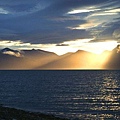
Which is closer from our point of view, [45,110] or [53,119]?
[53,119]

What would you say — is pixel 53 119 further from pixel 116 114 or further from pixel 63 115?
pixel 116 114

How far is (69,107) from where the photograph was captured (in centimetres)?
6175

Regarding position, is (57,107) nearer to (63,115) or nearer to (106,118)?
(63,115)

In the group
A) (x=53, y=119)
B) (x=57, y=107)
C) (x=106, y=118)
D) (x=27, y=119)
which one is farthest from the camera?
(x=57, y=107)

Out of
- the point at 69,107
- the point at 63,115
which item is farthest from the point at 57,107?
the point at 63,115

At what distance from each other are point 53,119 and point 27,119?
7.55m

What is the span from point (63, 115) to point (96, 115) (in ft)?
21.3

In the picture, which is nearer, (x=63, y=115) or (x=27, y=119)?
(x=27, y=119)

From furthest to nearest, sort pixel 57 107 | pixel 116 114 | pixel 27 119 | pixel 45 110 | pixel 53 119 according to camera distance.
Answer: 1. pixel 57 107
2. pixel 45 110
3. pixel 116 114
4. pixel 53 119
5. pixel 27 119

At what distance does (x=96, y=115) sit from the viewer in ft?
173

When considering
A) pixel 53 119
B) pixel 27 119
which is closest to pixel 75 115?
pixel 53 119

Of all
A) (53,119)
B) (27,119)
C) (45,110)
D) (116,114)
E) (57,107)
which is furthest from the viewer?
(57,107)

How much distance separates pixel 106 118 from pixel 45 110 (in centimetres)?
1458

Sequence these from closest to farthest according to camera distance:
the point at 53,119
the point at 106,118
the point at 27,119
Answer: the point at 27,119 < the point at 53,119 < the point at 106,118
